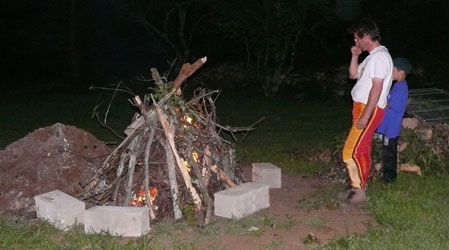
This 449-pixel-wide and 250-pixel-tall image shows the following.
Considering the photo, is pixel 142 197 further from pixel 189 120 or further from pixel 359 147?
pixel 359 147

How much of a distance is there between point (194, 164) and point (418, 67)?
1469 centimetres

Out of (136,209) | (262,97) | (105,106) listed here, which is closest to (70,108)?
(105,106)

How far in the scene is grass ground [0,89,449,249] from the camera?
17.1ft

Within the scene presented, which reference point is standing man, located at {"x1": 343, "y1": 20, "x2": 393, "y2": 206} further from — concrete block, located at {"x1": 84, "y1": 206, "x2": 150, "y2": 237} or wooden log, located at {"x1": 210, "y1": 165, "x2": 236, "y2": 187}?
concrete block, located at {"x1": 84, "y1": 206, "x2": 150, "y2": 237}

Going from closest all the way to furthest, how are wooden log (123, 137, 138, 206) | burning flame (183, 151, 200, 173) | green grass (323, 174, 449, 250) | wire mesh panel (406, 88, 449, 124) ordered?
1. green grass (323, 174, 449, 250)
2. wooden log (123, 137, 138, 206)
3. burning flame (183, 151, 200, 173)
4. wire mesh panel (406, 88, 449, 124)

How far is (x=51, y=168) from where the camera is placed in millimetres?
6895

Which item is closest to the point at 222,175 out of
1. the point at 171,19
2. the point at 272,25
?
the point at 272,25

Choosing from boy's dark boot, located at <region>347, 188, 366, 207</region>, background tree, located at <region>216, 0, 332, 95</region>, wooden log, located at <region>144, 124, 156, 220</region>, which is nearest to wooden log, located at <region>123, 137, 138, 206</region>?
wooden log, located at <region>144, 124, 156, 220</region>

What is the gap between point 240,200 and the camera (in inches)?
233

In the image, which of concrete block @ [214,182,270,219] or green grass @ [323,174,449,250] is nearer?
green grass @ [323,174,449,250]

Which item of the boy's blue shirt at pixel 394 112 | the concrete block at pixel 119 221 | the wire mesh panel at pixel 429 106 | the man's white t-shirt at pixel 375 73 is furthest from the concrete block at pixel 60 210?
the wire mesh panel at pixel 429 106

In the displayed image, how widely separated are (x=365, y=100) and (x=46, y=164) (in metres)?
3.56

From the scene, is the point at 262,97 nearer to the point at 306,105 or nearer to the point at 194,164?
the point at 306,105

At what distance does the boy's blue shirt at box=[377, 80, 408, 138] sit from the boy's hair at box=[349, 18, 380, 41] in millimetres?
1063
